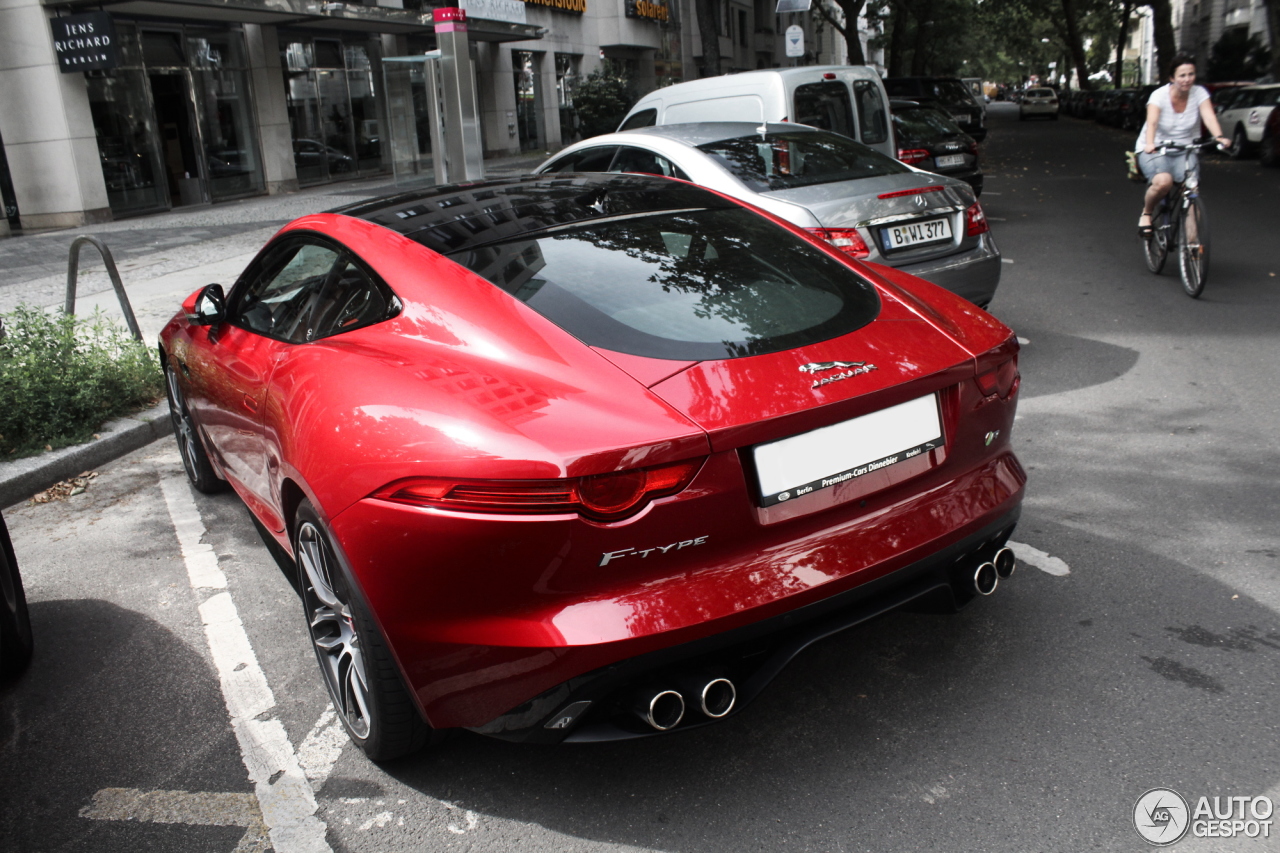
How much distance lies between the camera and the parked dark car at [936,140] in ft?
41.5

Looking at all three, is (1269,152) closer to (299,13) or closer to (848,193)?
(848,193)

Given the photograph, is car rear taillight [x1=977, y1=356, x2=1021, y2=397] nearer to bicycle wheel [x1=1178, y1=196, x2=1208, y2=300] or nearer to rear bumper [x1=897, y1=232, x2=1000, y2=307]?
rear bumper [x1=897, y1=232, x2=1000, y2=307]

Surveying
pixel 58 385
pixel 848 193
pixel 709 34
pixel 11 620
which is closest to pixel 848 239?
pixel 848 193

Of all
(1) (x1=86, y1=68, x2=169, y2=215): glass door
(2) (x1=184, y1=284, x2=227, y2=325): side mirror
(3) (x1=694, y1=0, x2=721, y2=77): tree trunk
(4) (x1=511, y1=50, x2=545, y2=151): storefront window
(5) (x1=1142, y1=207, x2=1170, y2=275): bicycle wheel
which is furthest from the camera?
(4) (x1=511, y1=50, x2=545, y2=151): storefront window

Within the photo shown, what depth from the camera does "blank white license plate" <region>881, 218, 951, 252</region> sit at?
5.69m

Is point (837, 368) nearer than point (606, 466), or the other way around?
point (606, 466)

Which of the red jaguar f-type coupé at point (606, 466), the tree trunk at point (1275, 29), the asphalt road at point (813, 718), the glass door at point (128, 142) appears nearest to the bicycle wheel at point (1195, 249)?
the asphalt road at point (813, 718)

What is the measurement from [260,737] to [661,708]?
131 centimetres

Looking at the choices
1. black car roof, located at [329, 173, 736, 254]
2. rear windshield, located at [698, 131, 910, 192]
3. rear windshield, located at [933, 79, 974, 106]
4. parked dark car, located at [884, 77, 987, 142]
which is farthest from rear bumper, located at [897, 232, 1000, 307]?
rear windshield, located at [933, 79, 974, 106]

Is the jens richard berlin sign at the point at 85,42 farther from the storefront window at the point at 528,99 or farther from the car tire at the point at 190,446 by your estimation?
the storefront window at the point at 528,99

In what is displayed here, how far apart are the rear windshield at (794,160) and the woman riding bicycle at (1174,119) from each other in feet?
9.94

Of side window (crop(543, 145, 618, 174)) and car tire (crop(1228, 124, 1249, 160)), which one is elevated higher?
side window (crop(543, 145, 618, 174))

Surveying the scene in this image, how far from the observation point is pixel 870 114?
9.34 metres

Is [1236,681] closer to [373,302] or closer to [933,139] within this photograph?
[373,302]
